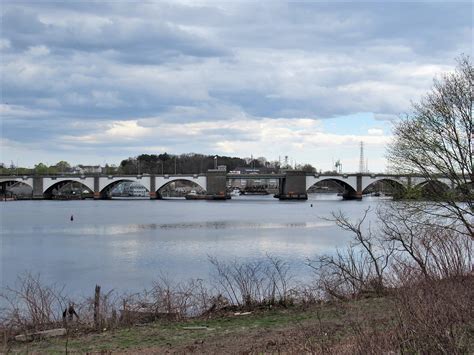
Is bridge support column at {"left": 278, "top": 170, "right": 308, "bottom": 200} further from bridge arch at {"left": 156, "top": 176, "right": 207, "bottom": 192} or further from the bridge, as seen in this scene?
bridge arch at {"left": 156, "top": 176, "right": 207, "bottom": 192}

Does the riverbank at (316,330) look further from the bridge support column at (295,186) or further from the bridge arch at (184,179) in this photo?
the bridge support column at (295,186)

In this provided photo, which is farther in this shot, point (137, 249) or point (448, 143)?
point (137, 249)

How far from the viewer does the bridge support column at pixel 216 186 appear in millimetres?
135000

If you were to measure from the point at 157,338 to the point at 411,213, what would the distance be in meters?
11.4

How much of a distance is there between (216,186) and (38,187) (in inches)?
1772

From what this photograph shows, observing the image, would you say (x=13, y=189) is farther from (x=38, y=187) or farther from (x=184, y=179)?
(x=184, y=179)

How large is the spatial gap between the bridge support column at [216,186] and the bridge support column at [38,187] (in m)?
41.8

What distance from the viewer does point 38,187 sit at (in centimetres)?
13888

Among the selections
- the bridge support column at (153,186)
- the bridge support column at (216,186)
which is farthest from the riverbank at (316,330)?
the bridge support column at (153,186)

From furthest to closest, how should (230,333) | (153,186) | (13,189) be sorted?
(13,189)
(153,186)
(230,333)

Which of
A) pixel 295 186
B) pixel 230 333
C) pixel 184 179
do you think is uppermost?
pixel 184 179

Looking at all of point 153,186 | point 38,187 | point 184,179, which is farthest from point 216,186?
point 38,187

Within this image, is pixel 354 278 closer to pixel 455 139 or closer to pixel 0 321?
pixel 455 139

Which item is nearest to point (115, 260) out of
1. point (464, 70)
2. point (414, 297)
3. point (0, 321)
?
point (0, 321)
